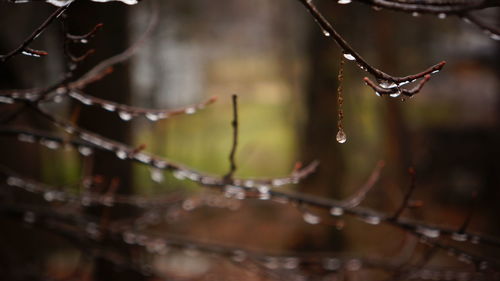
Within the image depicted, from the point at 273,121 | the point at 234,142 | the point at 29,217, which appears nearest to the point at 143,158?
the point at 234,142

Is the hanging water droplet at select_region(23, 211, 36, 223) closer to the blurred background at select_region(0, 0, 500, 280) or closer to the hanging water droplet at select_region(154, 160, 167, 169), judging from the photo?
the blurred background at select_region(0, 0, 500, 280)

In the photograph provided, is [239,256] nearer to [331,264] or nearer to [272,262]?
[272,262]

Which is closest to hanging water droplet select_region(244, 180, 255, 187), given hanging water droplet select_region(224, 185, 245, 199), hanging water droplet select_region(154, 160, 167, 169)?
hanging water droplet select_region(224, 185, 245, 199)

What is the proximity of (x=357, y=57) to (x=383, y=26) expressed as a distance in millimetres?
5581

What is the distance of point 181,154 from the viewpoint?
55.9 feet

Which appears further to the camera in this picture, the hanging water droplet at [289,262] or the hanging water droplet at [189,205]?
the hanging water droplet at [189,205]

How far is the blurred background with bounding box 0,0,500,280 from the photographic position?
13.2 ft

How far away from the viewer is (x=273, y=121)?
2002 cm

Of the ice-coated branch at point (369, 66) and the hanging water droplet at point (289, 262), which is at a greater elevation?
the ice-coated branch at point (369, 66)

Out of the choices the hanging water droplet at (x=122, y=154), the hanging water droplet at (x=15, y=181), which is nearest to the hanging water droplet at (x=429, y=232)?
the hanging water droplet at (x=122, y=154)

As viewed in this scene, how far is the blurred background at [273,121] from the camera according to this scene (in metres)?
4.03

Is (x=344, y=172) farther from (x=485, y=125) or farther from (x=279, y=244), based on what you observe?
(x=485, y=125)

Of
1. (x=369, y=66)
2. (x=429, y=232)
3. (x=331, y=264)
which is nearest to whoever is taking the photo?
(x=369, y=66)

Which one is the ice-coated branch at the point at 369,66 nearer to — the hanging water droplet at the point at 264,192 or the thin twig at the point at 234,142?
the thin twig at the point at 234,142
